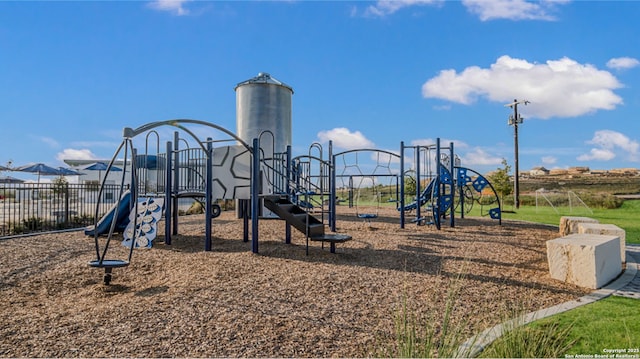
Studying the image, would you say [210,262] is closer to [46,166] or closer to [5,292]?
[5,292]

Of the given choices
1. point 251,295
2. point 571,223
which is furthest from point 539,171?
point 251,295

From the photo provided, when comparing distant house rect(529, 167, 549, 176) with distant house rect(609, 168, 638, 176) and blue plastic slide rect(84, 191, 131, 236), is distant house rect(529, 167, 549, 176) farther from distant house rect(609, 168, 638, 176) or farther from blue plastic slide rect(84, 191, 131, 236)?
blue plastic slide rect(84, 191, 131, 236)

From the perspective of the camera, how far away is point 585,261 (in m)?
6.03

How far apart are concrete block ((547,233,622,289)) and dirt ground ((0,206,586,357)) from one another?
0.24 m

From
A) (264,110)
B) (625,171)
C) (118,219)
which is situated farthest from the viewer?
(625,171)

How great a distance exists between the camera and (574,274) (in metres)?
6.13

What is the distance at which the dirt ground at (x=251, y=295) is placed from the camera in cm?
369

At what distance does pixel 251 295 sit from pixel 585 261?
499cm

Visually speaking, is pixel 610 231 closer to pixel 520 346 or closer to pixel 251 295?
pixel 520 346

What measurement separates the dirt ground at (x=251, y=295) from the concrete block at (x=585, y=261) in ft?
0.79

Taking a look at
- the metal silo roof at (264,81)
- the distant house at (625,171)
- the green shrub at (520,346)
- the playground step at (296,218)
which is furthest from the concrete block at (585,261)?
the distant house at (625,171)

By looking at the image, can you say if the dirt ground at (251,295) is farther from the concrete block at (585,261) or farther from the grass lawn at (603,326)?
the grass lawn at (603,326)

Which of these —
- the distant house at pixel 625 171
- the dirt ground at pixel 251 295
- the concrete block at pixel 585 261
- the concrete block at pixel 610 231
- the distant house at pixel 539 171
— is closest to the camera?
the dirt ground at pixel 251 295

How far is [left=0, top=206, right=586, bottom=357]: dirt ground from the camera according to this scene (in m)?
3.69
